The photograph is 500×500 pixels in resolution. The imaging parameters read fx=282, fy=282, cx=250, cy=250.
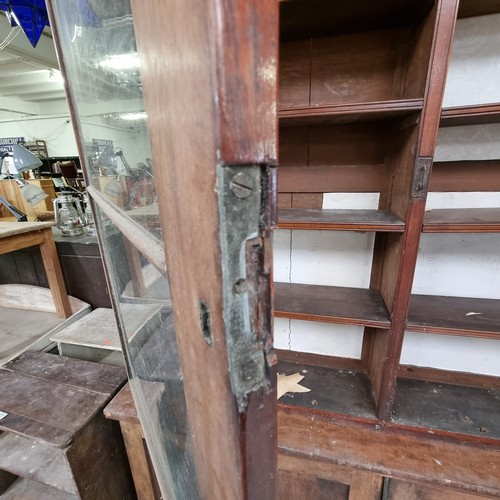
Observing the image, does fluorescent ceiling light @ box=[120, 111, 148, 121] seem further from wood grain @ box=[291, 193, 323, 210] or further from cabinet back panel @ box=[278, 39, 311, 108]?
wood grain @ box=[291, 193, 323, 210]

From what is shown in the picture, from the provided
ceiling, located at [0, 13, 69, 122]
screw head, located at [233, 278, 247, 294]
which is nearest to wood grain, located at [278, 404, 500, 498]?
screw head, located at [233, 278, 247, 294]

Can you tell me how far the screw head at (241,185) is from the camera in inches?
8.1

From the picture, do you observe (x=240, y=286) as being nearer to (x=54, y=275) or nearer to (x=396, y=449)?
(x=396, y=449)

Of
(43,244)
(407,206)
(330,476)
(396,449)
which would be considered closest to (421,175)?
(407,206)

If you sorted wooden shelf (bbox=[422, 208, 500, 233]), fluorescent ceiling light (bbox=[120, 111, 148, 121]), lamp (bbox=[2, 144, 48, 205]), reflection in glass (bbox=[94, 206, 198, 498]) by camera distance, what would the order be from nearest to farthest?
fluorescent ceiling light (bbox=[120, 111, 148, 121]) < reflection in glass (bbox=[94, 206, 198, 498]) < wooden shelf (bbox=[422, 208, 500, 233]) < lamp (bbox=[2, 144, 48, 205])

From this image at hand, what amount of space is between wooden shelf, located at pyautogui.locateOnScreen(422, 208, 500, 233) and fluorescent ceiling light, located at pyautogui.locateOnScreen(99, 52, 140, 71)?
0.77m

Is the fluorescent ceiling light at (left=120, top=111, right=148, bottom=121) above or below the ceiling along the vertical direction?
below

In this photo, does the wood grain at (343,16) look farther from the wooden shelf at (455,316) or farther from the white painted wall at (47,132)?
the white painted wall at (47,132)

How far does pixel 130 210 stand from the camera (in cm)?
68

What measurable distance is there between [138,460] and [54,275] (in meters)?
1.04

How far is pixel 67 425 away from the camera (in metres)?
0.92

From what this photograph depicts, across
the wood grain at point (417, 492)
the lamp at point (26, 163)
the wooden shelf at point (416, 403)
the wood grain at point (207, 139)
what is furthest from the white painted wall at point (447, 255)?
the lamp at point (26, 163)

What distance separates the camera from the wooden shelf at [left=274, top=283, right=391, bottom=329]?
37.3 inches

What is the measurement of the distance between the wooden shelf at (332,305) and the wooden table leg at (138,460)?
669 millimetres
